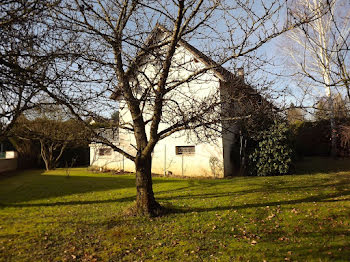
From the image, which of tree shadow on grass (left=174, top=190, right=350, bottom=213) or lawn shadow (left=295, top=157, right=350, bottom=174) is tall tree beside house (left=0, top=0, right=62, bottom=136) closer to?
tree shadow on grass (left=174, top=190, right=350, bottom=213)

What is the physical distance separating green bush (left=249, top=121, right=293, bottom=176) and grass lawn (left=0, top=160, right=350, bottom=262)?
8.73 feet

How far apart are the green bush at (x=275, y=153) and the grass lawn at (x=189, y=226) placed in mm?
2660

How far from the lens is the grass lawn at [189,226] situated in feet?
13.8

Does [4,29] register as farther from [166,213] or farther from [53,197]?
[53,197]

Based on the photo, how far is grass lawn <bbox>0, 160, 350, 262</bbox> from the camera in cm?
421

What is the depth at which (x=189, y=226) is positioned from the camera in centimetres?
543

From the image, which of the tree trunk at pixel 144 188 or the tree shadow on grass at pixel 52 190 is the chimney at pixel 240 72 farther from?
the tree shadow on grass at pixel 52 190

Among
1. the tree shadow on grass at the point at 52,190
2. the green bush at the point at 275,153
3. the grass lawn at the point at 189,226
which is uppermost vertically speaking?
the green bush at the point at 275,153

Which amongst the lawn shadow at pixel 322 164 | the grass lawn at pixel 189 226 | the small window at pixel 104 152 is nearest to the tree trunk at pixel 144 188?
the grass lawn at pixel 189 226

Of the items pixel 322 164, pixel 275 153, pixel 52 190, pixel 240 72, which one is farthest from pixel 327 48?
pixel 322 164

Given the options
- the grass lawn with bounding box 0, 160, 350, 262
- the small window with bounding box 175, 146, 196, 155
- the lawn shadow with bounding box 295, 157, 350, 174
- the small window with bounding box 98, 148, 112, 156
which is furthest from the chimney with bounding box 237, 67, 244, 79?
the small window with bounding box 98, 148, 112, 156

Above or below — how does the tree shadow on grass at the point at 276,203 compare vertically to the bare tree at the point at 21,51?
below

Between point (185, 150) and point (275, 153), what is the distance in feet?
14.3

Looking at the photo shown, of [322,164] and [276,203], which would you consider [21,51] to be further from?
[322,164]
